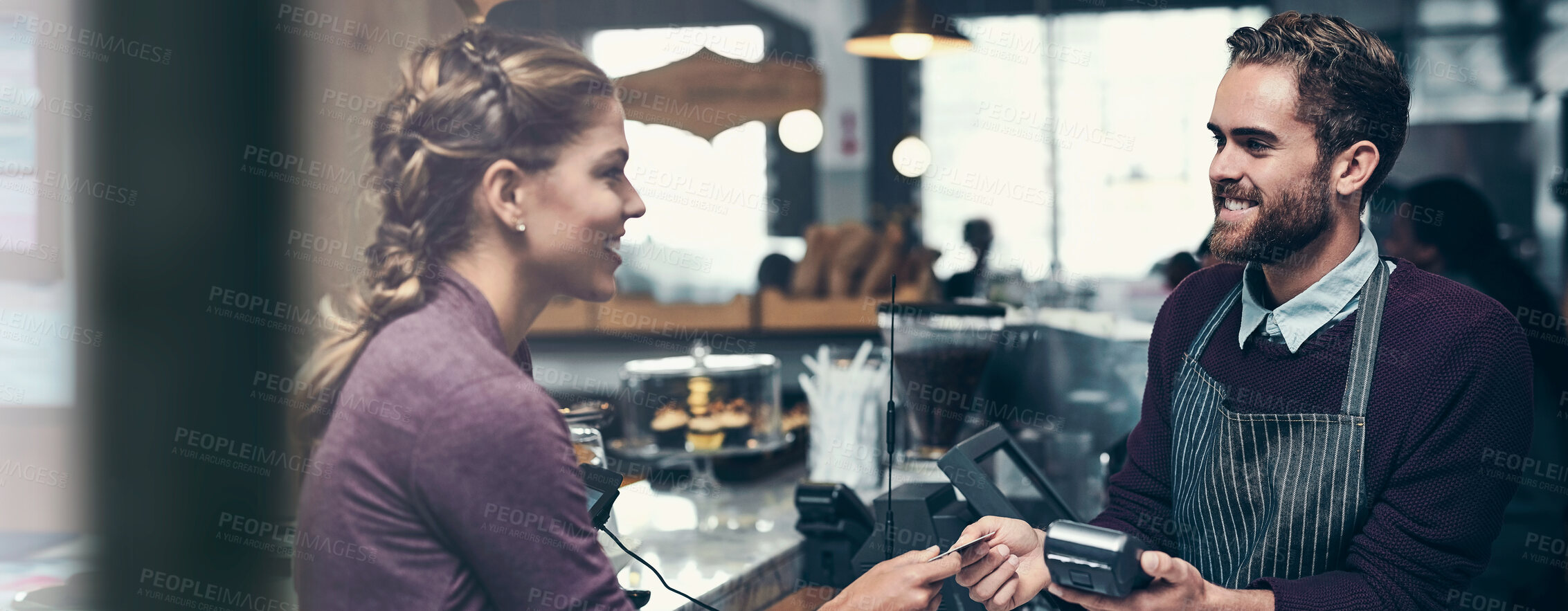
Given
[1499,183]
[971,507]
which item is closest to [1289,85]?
[971,507]

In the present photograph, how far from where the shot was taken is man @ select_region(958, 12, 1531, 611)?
1.23 metres

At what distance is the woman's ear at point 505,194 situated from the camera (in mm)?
Answer: 932

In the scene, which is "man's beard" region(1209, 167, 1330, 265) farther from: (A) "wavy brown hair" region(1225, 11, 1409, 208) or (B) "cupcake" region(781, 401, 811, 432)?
(B) "cupcake" region(781, 401, 811, 432)

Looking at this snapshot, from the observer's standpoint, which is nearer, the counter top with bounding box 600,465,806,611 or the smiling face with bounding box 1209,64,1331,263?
the smiling face with bounding box 1209,64,1331,263

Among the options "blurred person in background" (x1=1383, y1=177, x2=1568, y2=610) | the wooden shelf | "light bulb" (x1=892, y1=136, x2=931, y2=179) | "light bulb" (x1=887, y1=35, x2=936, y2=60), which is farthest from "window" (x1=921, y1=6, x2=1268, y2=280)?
"blurred person in background" (x1=1383, y1=177, x2=1568, y2=610)

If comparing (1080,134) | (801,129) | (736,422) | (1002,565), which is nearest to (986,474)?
(1002,565)

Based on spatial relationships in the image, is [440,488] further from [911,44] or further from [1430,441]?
[911,44]

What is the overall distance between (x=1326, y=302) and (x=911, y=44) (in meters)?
2.92

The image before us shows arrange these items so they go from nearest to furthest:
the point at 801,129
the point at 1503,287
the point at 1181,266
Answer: the point at 1181,266
the point at 1503,287
the point at 801,129

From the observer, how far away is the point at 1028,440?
2.22 metres

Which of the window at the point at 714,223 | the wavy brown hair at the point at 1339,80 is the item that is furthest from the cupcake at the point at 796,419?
the window at the point at 714,223

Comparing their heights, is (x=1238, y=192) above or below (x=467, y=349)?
above

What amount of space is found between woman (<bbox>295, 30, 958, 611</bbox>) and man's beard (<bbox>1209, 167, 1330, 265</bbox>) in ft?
2.49

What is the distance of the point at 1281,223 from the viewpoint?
4.33 feet
